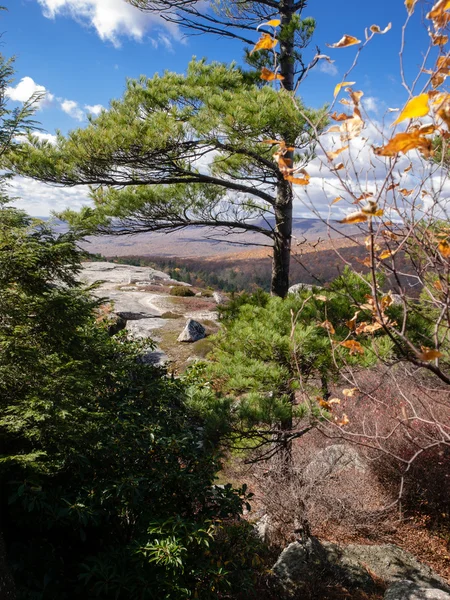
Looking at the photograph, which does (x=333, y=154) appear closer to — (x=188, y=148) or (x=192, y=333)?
(x=188, y=148)

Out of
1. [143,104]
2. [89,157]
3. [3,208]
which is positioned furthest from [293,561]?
[143,104]

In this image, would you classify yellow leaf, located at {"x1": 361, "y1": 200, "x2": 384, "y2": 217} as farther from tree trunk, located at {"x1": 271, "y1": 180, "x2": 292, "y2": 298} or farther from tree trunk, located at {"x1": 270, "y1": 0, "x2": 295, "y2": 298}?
tree trunk, located at {"x1": 271, "y1": 180, "x2": 292, "y2": 298}

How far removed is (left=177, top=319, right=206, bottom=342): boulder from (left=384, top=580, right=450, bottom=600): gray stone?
26.8 ft

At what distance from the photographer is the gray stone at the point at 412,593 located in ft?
13.1

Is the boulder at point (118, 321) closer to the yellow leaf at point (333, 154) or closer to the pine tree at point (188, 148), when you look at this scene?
the pine tree at point (188, 148)

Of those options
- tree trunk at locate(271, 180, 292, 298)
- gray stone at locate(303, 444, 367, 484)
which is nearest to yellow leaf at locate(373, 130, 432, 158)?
tree trunk at locate(271, 180, 292, 298)

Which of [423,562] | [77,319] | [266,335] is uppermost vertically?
[77,319]

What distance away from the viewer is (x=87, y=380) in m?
3.13

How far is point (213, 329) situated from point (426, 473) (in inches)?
304

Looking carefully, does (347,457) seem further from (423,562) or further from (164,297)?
(164,297)

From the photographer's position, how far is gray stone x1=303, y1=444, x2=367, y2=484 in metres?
6.28

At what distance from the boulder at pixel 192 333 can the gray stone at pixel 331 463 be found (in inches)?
212

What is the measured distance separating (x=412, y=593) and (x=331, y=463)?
2.79m

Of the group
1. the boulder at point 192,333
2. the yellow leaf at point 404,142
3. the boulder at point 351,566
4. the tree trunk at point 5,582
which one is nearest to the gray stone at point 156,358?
the boulder at point 192,333
